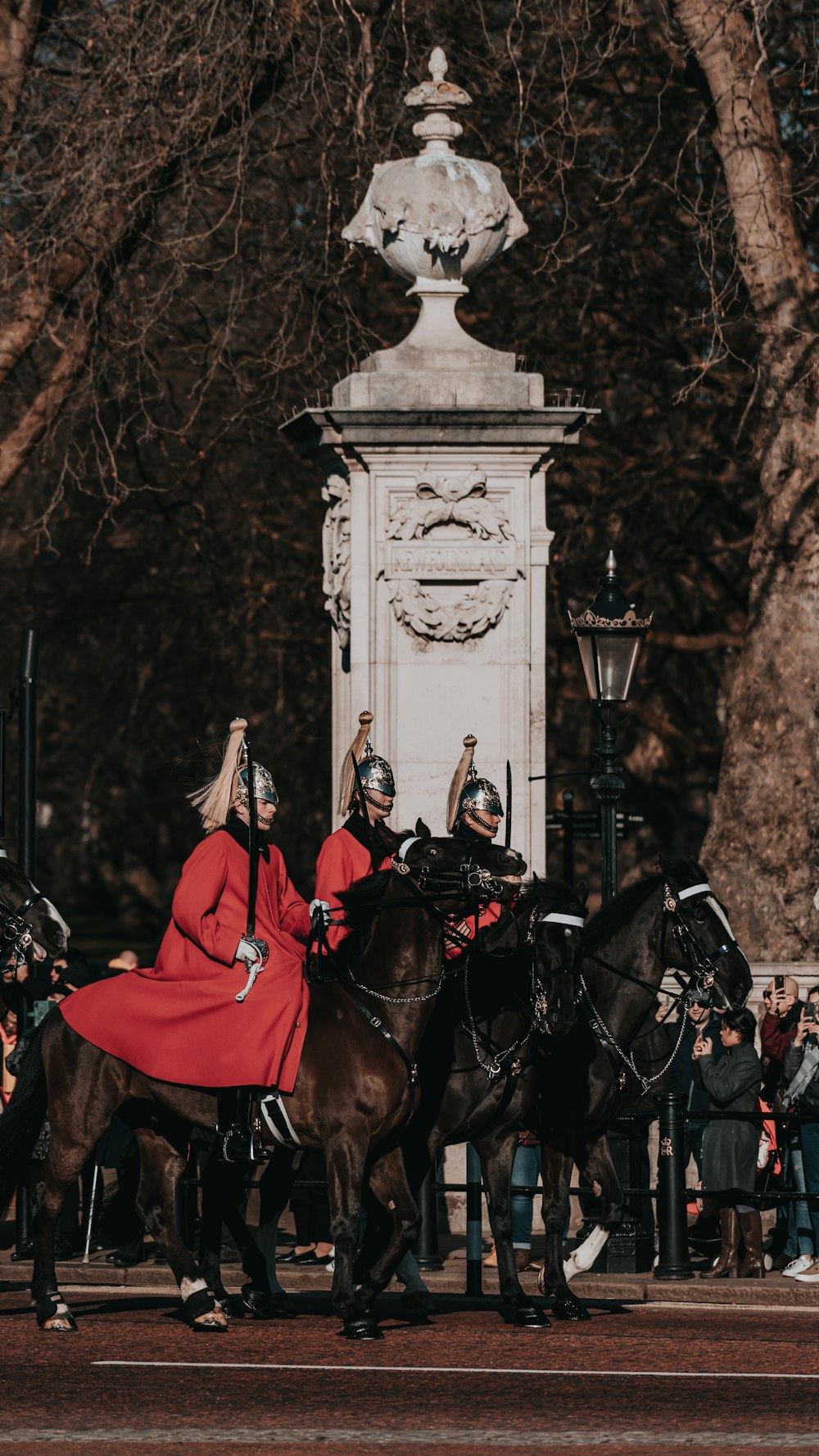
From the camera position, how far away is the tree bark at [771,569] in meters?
21.0

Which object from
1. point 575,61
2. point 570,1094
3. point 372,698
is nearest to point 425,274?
point 372,698

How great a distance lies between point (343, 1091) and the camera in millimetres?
12070

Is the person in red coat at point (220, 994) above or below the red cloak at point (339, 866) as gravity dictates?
below

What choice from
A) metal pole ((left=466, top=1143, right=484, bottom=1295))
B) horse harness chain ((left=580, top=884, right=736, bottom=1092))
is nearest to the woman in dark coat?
horse harness chain ((left=580, top=884, right=736, bottom=1092))

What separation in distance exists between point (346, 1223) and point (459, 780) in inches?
148

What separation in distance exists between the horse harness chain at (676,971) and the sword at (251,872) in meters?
1.69

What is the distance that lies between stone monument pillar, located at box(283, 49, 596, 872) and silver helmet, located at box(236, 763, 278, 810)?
373cm

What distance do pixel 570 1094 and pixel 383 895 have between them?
5.56 ft

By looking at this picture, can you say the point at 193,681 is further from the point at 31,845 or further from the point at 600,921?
the point at 600,921

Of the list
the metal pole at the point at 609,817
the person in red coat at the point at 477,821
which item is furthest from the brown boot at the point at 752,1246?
the person in red coat at the point at 477,821

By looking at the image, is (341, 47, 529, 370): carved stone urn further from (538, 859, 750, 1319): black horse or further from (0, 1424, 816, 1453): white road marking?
(0, 1424, 816, 1453): white road marking

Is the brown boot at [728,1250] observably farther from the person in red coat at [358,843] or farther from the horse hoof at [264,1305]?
the person in red coat at [358,843]

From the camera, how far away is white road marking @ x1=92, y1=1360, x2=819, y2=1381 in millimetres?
10906

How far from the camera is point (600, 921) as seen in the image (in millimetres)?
13852
